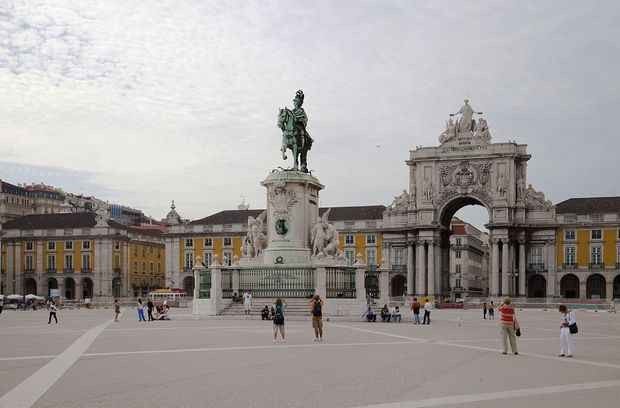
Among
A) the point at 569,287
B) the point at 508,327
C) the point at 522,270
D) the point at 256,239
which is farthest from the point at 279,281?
the point at 569,287

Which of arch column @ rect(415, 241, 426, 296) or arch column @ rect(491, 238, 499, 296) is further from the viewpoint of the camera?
arch column @ rect(415, 241, 426, 296)

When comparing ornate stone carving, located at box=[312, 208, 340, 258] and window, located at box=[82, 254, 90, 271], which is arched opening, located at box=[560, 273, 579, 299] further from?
ornate stone carving, located at box=[312, 208, 340, 258]

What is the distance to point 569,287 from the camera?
4055 inches

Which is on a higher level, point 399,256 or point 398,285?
point 399,256

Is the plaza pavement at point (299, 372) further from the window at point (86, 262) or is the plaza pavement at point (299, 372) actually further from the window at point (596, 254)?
the window at point (86, 262)

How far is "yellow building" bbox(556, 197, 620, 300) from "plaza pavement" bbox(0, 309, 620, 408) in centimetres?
7512

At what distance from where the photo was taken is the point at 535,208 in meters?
99.2

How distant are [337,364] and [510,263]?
8232cm

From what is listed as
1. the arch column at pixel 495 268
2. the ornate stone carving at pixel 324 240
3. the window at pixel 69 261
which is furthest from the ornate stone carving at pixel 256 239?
the window at pixel 69 261

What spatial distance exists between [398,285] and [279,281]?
72.0m

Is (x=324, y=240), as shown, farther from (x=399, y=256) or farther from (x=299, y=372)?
(x=399, y=256)

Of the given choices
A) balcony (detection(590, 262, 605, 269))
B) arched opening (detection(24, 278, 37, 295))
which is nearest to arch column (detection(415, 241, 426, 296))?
balcony (detection(590, 262, 605, 269))

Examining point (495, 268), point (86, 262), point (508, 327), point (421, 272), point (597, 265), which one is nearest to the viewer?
point (508, 327)

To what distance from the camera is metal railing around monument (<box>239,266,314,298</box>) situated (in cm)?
3797
